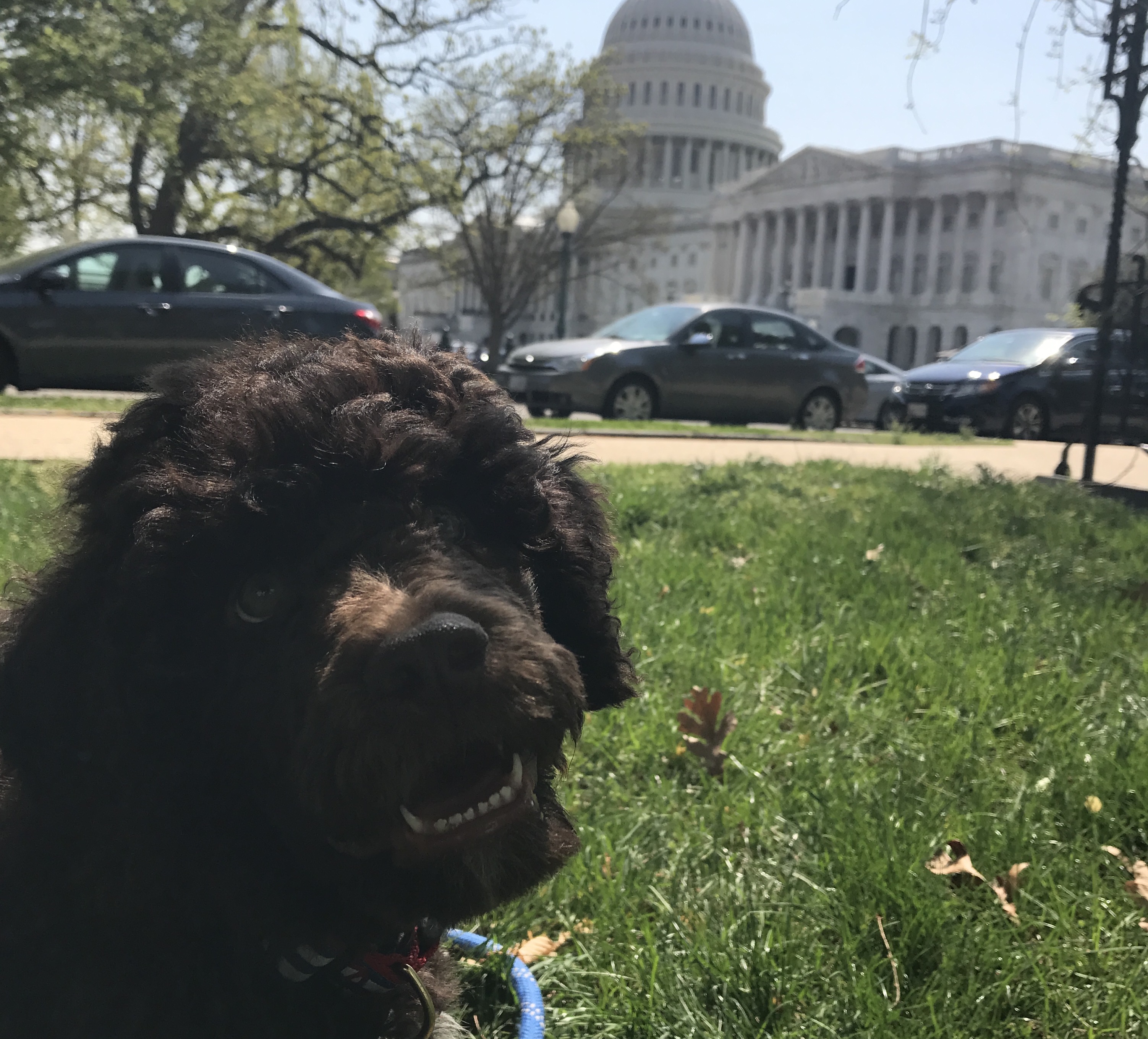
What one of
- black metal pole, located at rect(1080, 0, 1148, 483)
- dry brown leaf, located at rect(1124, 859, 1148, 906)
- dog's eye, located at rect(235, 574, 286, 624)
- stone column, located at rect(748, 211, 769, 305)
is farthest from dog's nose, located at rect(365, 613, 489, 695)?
stone column, located at rect(748, 211, 769, 305)

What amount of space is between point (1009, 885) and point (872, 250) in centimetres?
9281

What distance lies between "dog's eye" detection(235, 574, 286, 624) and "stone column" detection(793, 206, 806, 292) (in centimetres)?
9383

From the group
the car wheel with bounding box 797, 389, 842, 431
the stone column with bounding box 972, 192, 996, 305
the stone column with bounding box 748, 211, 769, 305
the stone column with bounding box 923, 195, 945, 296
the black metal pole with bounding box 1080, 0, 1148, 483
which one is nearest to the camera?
the black metal pole with bounding box 1080, 0, 1148, 483

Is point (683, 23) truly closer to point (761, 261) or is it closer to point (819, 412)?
point (761, 261)

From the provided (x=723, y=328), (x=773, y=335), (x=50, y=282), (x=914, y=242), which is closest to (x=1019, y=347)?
(x=773, y=335)

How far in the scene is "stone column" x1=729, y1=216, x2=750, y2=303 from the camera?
96562mm

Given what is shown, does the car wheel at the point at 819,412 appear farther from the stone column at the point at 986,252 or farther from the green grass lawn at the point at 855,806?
the stone column at the point at 986,252

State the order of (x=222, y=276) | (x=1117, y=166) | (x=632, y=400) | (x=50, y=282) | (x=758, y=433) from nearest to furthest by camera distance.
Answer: (x=1117, y=166) < (x=50, y=282) < (x=222, y=276) < (x=758, y=433) < (x=632, y=400)

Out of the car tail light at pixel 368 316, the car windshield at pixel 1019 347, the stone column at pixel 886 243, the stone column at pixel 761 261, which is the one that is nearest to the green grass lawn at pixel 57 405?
the car tail light at pixel 368 316

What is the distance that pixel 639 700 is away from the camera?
11.0ft

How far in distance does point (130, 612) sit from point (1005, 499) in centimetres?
621

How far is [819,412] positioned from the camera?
51.0ft

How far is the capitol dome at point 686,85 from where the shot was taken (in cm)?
10081

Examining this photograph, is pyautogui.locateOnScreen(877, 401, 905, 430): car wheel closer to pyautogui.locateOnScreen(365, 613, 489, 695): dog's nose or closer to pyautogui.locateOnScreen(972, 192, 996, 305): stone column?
pyautogui.locateOnScreen(365, 613, 489, 695): dog's nose
